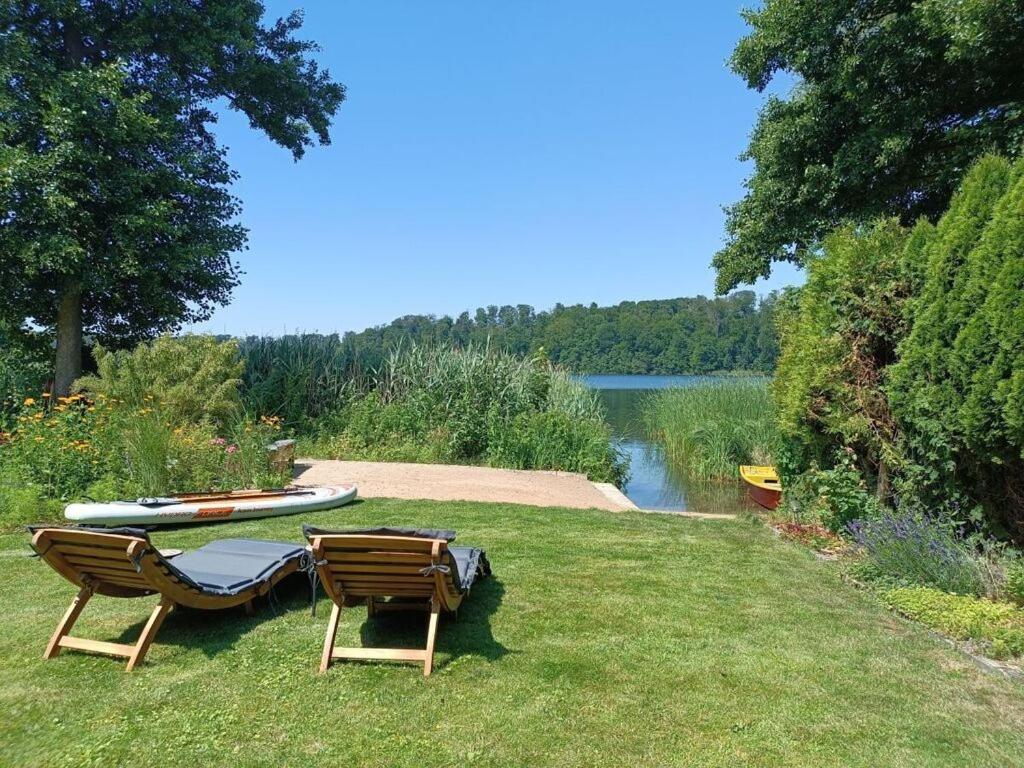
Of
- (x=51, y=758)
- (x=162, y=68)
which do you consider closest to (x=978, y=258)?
(x=51, y=758)

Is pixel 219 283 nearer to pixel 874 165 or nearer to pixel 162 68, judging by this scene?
pixel 162 68

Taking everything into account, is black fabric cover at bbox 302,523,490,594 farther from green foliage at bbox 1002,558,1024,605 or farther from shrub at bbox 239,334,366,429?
shrub at bbox 239,334,366,429

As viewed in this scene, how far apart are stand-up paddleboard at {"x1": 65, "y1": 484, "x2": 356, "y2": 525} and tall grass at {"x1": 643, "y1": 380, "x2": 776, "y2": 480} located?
8.38 m

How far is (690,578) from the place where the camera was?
4.89 meters

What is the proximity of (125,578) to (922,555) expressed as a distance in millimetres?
5004

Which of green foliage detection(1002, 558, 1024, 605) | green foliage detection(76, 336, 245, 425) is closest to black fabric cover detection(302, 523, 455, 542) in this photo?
green foliage detection(1002, 558, 1024, 605)

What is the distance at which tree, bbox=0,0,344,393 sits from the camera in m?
9.73

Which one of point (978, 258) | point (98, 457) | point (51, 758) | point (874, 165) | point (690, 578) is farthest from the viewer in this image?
point (874, 165)

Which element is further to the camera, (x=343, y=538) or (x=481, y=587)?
(x=481, y=587)

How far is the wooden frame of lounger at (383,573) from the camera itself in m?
3.29

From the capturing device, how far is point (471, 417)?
11.5 meters

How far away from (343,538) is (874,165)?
10.1 meters

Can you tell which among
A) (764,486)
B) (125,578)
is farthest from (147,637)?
(764,486)

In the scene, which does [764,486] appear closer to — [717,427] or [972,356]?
[717,427]
